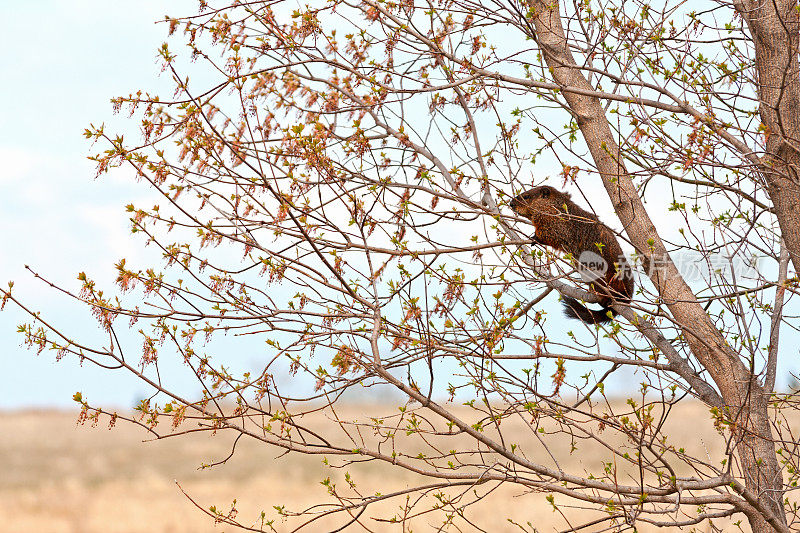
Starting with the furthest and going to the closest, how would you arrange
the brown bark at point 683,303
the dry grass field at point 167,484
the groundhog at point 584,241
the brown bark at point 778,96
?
the dry grass field at point 167,484 → the groundhog at point 584,241 → the brown bark at point 778,96 → the brown bark at point 683,303

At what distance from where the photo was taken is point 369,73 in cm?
498

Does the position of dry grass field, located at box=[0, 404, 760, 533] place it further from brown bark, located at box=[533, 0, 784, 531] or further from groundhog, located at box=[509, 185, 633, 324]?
brown bark, located at box=[533, 0, 784, 531]

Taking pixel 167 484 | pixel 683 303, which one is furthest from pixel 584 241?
pixel 167 484

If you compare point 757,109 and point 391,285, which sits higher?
point 757,109

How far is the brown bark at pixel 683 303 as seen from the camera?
4348 millimetres

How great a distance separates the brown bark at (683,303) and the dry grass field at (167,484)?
352 cm

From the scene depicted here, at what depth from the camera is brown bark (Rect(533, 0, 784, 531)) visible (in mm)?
4348

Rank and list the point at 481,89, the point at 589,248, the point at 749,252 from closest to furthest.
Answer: the point at 749,252 < the point at 481,89 < the point at 589,248

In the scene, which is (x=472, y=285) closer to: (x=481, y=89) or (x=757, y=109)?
(x=481, y=89)

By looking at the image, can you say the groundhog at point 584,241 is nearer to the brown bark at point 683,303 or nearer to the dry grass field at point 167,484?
the brown bark at point 683,303

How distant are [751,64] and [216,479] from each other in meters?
12.1

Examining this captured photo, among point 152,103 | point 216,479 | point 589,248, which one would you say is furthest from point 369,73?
Result: point 216,479

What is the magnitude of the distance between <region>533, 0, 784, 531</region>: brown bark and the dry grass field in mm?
3520

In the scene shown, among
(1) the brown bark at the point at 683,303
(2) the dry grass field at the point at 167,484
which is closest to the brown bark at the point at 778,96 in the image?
(1) the brown bark at the point at 683,303
